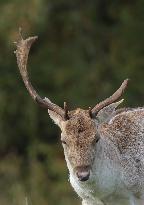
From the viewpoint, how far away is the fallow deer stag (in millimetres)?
10945

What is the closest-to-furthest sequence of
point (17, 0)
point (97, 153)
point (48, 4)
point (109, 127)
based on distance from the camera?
point (97, 153) < point (109, 127) < point (17, 0) < point (48, 4)

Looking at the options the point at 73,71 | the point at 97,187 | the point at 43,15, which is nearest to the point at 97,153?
the point at 97,187

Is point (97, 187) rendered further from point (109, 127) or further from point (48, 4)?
point (48, 4)

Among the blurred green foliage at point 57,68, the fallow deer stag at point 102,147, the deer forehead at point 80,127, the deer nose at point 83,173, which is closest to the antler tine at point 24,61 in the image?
the fallow deer stag at point 102,147

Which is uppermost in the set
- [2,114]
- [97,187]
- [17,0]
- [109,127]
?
[17,0]

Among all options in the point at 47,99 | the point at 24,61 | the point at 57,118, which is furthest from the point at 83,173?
the point at 24,61

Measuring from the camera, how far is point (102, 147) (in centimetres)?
1140

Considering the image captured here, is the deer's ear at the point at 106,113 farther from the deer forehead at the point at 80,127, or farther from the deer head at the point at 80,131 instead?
the deer forehead at the point at 80,127

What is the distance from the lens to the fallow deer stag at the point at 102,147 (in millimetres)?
10945

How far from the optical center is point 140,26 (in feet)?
77.8

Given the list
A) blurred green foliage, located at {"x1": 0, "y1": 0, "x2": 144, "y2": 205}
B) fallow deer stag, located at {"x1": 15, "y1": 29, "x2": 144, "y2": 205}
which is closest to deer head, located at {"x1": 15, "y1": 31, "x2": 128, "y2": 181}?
fallow deer stag, located at {"x1": 15, "y1": 29, "x2": 144, "y2": 205}

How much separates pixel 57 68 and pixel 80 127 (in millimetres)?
12821

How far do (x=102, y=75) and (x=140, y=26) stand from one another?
1.31m

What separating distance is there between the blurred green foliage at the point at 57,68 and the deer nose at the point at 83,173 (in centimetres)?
940
